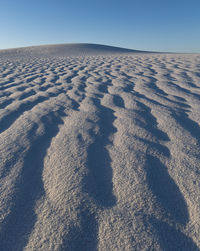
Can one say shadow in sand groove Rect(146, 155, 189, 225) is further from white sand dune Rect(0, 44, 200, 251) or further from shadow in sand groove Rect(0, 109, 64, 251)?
shadow in sand groove Rect(0, 109, 64, 251)

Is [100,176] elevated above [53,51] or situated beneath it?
elevated above

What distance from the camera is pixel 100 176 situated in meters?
1.22

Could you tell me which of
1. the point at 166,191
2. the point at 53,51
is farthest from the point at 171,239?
the point at 53,51

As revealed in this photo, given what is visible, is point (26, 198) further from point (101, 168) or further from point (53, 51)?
point (53, 51)

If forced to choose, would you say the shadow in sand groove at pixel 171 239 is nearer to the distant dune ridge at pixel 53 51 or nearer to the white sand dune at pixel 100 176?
the white sand dune at pixel 100 176

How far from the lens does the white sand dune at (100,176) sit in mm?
862

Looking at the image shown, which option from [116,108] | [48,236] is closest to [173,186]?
[48,236]

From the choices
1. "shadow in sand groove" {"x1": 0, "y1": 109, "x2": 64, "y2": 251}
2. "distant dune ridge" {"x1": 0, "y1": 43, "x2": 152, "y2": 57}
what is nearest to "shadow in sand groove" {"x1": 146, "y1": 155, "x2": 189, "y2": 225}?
"shadow in sand groove" {"x1": 0, "y1": 109, "x2": 64, "y2": 251}

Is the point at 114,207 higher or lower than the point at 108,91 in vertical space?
higher

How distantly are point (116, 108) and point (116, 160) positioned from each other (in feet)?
3.34

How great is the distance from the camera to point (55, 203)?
1.02 metres

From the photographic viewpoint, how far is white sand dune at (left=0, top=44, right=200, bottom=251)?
862 mm

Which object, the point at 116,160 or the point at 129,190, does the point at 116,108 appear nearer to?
the point at 116,160

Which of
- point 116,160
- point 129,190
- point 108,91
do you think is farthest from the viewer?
point 108,91
